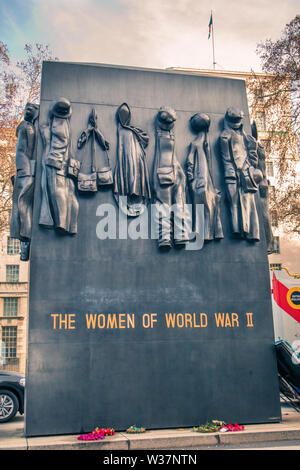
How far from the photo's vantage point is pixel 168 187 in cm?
1128

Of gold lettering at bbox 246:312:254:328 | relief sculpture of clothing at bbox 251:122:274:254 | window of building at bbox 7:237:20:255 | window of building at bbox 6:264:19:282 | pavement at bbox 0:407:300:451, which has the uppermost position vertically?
window of building at bbox 7:237:20:255

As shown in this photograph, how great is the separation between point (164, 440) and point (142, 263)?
3.66 metres

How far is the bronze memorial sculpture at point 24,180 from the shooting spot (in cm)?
1062

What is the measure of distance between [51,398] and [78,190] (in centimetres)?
439

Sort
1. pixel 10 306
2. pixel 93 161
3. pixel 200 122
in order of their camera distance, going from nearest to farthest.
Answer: pixel 93 161 < pixel 200 122 < pixel 10 306

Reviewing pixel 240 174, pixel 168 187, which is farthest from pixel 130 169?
pixel 240 174

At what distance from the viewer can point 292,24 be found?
2356 cm

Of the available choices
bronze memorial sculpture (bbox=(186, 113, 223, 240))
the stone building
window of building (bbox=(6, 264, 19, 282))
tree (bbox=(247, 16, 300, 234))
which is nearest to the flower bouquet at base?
bronze memorial sculpture (bbox=(186, 113, 223, 240))

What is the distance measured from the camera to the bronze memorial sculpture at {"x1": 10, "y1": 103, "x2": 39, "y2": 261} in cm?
1062

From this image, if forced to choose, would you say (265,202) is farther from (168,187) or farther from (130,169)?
(130,169)

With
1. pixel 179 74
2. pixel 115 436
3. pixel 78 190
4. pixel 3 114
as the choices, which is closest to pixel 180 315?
pixel 115 436

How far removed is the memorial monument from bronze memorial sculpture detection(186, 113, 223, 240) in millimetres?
30

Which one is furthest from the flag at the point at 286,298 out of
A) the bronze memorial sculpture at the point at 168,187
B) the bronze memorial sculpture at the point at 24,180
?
the bronze memorial sculpture at the point at 24,180

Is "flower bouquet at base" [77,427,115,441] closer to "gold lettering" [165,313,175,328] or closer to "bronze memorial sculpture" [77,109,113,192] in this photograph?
"gold lettering" [165,313,175,328]
